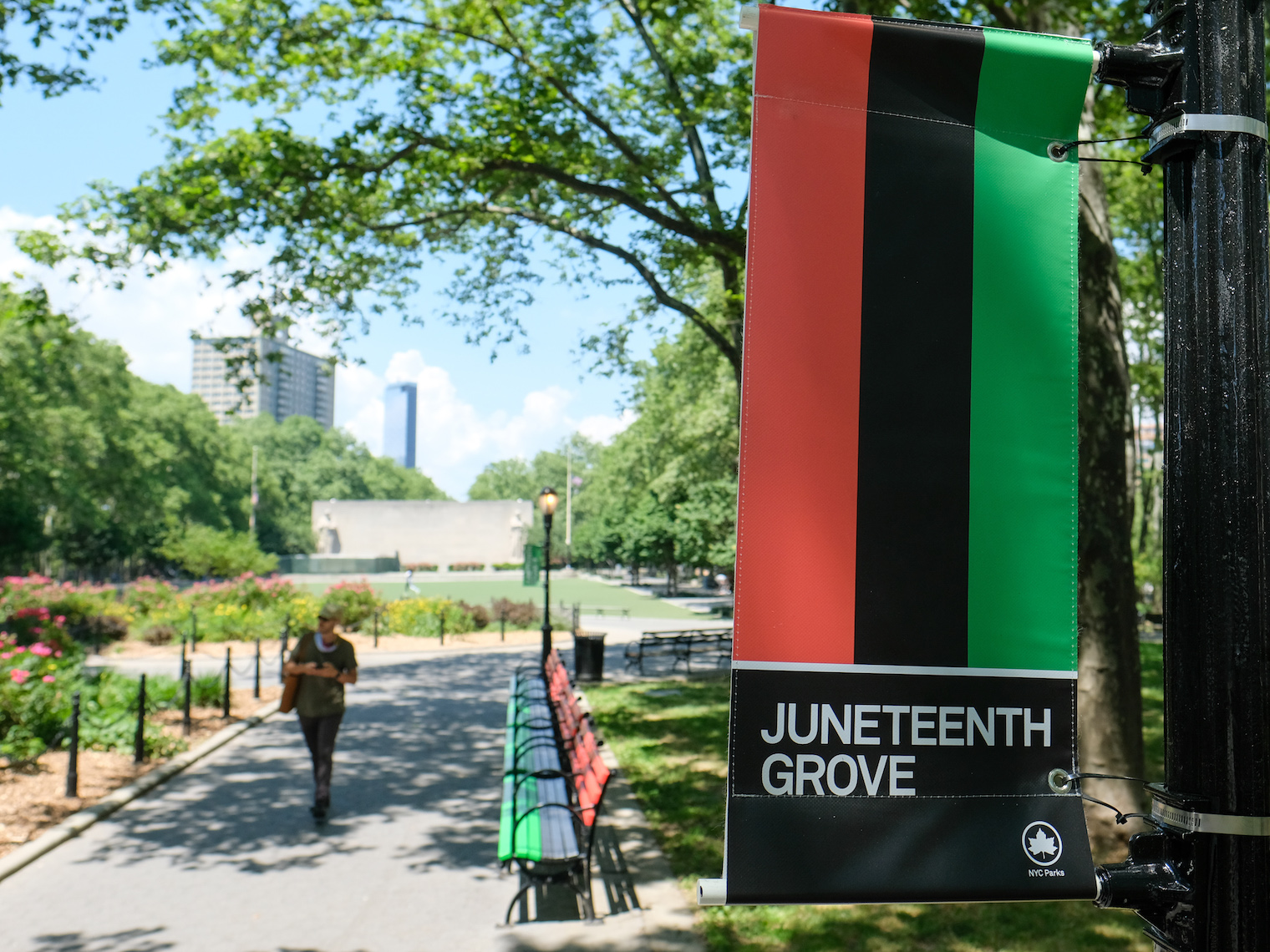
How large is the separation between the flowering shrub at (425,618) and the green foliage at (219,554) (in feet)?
35.5

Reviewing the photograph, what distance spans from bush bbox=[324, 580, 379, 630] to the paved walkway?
16051mm

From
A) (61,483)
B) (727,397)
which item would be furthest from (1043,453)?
(61,483)

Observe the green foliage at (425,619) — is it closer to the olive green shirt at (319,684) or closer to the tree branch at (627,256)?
the tree branch at (627,256)

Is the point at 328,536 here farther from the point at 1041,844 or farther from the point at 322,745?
the point at 1041,844

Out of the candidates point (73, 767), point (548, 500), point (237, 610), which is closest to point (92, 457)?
point (237, 610)

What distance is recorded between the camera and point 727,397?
88.5 ft

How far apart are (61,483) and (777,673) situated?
48.3m

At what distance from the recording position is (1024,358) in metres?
2.21

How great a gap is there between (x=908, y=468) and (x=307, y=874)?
670 centimetres

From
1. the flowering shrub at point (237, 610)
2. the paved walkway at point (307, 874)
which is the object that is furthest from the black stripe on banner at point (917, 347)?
the flowering shrub at point (237, 610)

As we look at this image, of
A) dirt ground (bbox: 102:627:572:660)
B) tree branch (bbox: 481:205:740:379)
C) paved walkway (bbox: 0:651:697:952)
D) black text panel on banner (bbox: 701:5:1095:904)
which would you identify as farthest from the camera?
dirt ground (bbox: 102:627:572:660)

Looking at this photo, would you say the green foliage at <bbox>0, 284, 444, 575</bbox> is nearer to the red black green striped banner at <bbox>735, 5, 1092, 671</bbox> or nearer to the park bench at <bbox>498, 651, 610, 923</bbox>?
the park bench at <bbox>498, 651, 610, 923</bbox>

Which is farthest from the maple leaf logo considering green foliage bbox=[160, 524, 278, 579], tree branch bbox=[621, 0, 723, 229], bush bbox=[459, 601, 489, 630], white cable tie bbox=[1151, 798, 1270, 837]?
green foliage bbox=[160, 524, 278, 579]

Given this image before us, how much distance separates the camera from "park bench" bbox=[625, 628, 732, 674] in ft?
67.2
